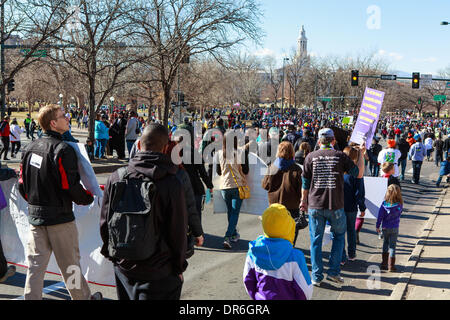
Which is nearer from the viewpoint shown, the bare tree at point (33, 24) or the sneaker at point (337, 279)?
the sneaker at point (337, 279)

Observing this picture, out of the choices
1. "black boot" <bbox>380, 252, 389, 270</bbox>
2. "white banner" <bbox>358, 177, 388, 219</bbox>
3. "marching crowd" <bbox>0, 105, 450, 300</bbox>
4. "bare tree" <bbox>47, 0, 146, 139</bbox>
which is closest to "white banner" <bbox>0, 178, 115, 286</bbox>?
"marching crowd" <bbox>0, 105, 450, 300</bbox>

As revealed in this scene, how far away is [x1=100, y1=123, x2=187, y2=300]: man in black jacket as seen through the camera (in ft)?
9.37

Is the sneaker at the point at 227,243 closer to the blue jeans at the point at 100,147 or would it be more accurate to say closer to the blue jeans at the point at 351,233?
the blue jeans at the point at 351,233

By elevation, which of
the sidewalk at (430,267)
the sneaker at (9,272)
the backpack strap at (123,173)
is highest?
A: the backpack strap at (123,173)

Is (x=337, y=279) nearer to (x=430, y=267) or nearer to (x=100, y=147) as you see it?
(x=430, y=267)

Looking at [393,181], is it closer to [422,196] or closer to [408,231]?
[408,231]

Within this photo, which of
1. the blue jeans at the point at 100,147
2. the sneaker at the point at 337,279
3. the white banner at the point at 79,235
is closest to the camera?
the white banner at the point at 79,235

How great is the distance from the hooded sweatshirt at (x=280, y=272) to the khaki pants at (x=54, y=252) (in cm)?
170

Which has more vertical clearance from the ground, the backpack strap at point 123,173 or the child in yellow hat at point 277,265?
the backpack strap at point 123,173

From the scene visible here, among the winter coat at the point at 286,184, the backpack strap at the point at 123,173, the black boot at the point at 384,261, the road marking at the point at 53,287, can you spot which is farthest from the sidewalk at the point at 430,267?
the road marking at the point at 53,287

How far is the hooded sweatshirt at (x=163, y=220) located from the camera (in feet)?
9.35

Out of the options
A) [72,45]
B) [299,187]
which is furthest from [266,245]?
[72,45]

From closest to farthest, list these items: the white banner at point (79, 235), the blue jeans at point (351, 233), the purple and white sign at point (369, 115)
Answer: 1. the white banner at point (79, 235)
2. the blue jeans at point (351, 233)
3. the purple and white sign at point (369, 115)

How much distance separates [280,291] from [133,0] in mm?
18343
